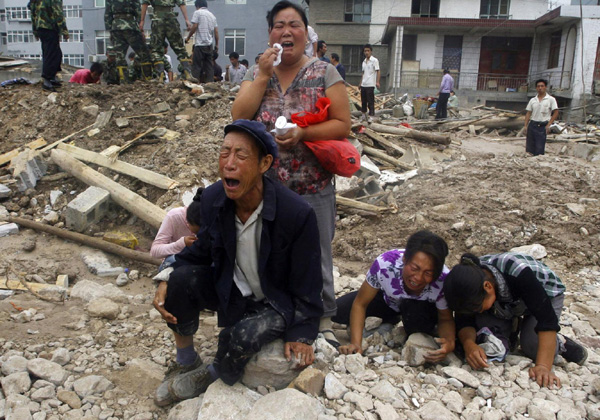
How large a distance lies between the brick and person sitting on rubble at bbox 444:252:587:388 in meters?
4.00

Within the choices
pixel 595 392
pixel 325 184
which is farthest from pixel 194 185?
pixel 595 392

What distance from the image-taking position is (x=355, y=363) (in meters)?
2.61

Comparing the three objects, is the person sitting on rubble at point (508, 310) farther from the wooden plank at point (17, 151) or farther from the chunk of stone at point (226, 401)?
the wooden plank at point (17, 151)

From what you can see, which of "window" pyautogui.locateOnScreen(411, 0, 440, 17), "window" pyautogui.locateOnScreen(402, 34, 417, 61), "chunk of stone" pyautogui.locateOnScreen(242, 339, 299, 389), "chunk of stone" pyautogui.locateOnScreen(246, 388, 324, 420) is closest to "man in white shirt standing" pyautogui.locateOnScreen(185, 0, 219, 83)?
"chunk of stone" pyautogui.locateOnScreen(242, 339, 299, 389)

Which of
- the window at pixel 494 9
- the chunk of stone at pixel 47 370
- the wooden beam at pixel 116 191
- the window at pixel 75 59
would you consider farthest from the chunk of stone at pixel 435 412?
the window at pixel 75 59

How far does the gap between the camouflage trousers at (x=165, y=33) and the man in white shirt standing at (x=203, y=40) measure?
29 cm

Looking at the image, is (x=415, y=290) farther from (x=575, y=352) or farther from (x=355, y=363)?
(x=575, y=352)

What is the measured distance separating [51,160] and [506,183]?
6132 mm

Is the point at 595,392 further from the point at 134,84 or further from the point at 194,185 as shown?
the point at 134,84

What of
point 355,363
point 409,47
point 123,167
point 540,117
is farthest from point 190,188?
point 409,47

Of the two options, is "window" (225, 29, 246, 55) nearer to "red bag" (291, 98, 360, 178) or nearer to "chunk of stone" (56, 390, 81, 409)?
"red bag" (291, 98, 360, 178)

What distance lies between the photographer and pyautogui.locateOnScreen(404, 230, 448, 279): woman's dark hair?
2.64 m

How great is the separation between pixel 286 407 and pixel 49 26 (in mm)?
7806

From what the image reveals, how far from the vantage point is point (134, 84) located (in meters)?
8.82
